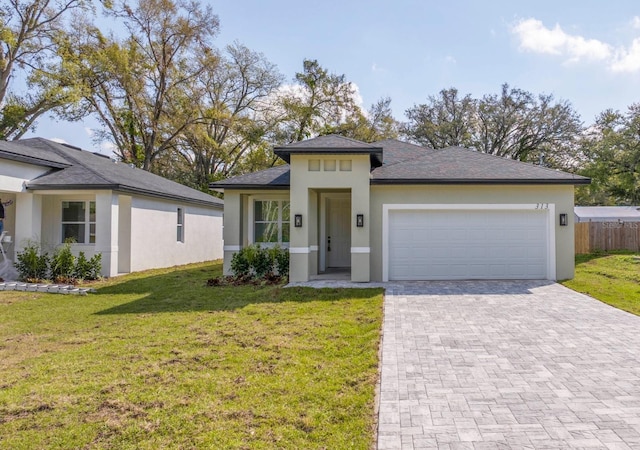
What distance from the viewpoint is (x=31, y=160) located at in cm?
1346

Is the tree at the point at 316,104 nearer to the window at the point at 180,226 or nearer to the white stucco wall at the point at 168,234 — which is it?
the white stucco wall at the point at 168,234

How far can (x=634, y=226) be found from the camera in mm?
19328

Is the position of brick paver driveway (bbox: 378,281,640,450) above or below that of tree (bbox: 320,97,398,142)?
below

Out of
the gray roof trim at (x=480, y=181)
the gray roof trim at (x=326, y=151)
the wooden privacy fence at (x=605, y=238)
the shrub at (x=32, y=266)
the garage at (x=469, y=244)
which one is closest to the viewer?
the gray roof trim at (x=326, y=151)

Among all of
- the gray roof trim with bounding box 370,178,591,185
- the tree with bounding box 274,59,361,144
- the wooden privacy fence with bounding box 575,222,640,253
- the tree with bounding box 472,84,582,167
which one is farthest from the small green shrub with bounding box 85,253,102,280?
the tree with bounding box 472,84,582,167

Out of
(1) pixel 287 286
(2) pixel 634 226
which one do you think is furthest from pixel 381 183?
(2) pixel 634 226

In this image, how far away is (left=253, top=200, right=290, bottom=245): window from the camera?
13.8 metres

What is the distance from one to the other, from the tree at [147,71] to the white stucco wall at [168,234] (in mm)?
9661

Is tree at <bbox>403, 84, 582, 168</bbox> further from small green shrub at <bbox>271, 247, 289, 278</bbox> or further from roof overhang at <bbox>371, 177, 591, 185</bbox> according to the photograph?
small green shrub at <bbox>271, 247, 289, 278</bbox>

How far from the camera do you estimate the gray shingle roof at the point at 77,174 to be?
13.4 metres

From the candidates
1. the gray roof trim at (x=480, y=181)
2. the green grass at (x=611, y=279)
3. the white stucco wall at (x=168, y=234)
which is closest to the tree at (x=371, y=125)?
the white stucco wall at (x=168, y=234)

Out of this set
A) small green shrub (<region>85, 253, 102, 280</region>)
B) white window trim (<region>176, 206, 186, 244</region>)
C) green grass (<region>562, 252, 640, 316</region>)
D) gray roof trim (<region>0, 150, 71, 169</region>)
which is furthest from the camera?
white window trim (<region>176, 206, 186, 244</region>)

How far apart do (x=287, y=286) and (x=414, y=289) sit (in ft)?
10.6

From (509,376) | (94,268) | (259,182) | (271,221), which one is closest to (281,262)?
(271,221)
